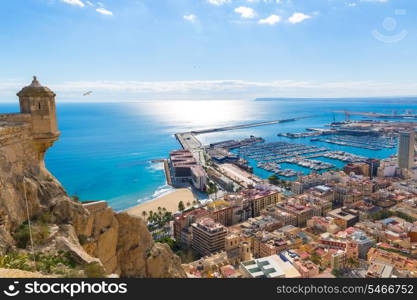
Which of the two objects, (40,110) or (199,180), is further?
(199,180)

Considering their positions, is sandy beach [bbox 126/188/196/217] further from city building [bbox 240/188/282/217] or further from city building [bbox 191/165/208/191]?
city building [bbox 240/188/282/217]

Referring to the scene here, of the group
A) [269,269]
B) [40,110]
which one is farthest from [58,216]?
[269,269]

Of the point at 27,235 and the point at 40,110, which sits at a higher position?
the point at 40,110

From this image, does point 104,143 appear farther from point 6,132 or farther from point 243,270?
point 6,132

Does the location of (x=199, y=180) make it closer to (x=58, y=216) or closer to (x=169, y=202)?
(x=169, y=202)

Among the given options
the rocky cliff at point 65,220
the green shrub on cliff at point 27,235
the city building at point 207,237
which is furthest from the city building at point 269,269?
the green shrub on cliff at point 27,235

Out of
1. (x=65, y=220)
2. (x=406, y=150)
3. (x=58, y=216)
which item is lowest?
(x=406, y=150)
